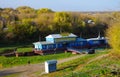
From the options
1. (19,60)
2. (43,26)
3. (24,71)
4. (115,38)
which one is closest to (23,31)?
(43,26)

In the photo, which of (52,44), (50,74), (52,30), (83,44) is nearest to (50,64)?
(50,74)

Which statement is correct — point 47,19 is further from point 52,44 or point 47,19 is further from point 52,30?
point 52,44

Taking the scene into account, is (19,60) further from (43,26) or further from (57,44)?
(43,26)

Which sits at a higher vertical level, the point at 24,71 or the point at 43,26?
the point at 43,26

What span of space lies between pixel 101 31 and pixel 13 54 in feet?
87.1

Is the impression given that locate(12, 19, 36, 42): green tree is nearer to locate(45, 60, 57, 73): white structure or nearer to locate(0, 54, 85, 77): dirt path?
locate(0, 54, 85, 77): dirt path

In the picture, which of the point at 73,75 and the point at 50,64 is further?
the point at 50,64

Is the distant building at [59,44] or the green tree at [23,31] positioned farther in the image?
the green tree at [23,31]

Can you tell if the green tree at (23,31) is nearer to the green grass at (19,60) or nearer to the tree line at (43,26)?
the tree line at (43,26)

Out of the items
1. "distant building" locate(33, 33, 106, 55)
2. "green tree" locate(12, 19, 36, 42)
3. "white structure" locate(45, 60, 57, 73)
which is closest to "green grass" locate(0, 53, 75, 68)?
"distant building" locate(33, 33, 106, 55)

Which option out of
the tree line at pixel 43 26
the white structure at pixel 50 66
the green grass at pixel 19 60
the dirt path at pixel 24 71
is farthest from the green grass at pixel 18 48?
the white structure at pixel 50 66

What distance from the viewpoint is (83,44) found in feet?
151

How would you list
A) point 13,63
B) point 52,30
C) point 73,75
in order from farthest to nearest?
point 52,30 → point 13,63 → point 73,75

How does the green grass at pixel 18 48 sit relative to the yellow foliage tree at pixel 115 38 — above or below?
below
